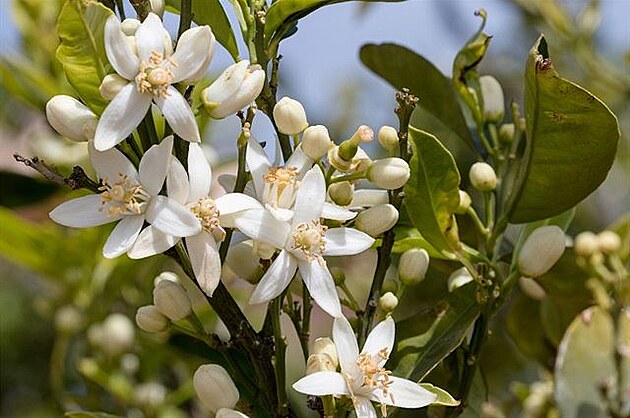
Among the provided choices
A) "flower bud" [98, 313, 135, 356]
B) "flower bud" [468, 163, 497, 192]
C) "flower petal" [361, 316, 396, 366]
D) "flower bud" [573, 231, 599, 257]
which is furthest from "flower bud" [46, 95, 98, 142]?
"flower bud" [98, 313, 135, 356]

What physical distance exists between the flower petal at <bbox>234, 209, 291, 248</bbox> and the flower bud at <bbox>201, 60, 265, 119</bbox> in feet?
0.24

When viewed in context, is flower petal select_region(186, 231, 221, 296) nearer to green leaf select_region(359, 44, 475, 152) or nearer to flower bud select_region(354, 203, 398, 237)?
flower bud select_region(354, 203, 398, 237)

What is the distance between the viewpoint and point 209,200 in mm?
579

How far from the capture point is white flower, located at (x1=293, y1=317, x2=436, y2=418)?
0.58 metres

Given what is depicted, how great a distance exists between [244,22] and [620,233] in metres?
0.64

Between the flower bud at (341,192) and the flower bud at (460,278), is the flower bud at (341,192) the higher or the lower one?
the higher one

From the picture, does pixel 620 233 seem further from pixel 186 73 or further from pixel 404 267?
pixel 186 73

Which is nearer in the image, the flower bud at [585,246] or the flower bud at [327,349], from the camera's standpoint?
the flower bud at [327,349]

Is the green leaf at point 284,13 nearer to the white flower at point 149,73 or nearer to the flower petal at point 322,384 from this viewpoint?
the white flower at point 149,73

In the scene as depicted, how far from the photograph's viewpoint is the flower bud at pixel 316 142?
597 millimetres

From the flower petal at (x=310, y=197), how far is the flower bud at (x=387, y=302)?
84 mm

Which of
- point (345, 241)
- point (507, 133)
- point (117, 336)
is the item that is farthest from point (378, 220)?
point (117, 336)

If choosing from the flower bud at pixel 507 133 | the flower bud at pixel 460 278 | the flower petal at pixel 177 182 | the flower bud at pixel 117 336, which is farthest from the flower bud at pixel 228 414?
the flower bud at pixel 117 336

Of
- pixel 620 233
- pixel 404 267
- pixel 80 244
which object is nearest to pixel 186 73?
pixel 404 267
